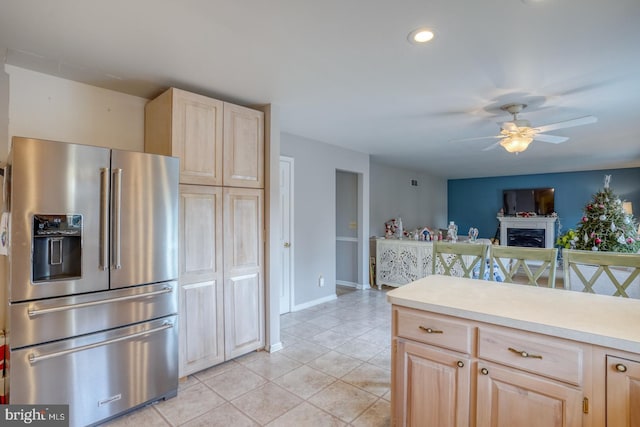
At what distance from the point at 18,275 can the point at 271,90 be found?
7.30 feet

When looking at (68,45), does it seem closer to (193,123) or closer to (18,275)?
(193,123)

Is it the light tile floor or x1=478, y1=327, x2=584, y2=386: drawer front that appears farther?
the light tile floor

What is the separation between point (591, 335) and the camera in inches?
49.8

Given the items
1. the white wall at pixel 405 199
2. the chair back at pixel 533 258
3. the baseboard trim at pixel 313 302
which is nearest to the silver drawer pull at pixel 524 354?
the chair back at pixel 533 258

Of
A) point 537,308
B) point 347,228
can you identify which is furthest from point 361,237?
point 537,308

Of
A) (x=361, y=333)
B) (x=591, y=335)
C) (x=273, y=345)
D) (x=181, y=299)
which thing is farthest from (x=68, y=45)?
(x=361, y=333)

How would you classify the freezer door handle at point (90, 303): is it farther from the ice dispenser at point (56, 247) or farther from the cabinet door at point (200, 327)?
the cabinet door at point (200, 327)

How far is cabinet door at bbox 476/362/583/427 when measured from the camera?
1316mm

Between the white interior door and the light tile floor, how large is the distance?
0.71 meters

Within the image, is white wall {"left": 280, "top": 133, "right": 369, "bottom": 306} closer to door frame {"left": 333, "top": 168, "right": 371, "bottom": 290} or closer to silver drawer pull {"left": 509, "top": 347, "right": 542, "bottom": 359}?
door frame {"left": 333, "top": 168, "right": 371, "bottom": 290}

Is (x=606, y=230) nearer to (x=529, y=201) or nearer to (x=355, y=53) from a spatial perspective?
(x=355, y=53)

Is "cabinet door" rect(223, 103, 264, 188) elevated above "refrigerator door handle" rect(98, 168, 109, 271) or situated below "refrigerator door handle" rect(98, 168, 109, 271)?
above

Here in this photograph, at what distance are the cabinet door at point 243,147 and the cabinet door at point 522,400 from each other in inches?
94.3

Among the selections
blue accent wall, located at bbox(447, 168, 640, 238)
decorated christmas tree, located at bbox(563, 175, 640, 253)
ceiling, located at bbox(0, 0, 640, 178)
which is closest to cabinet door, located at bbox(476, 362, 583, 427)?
ceiling, located at bbox(0, 0, 640, 178)
